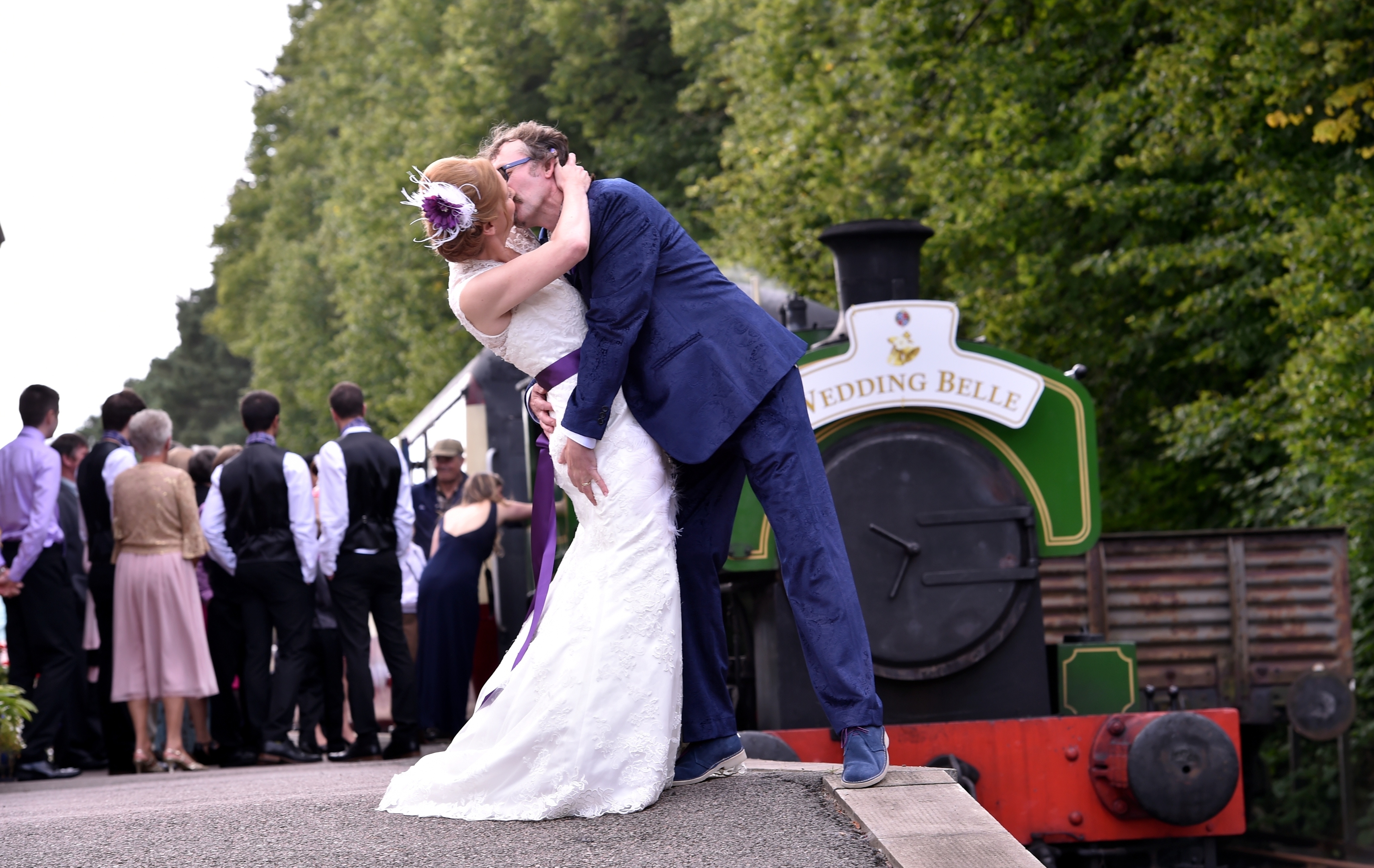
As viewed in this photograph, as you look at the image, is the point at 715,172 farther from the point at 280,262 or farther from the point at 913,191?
the point at 280,262

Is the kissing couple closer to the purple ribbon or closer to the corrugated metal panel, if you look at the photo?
the purple ribbon

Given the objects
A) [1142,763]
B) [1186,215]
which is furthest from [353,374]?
[1142,763]

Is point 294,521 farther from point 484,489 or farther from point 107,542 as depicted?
point 484,489

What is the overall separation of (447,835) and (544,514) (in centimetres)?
103

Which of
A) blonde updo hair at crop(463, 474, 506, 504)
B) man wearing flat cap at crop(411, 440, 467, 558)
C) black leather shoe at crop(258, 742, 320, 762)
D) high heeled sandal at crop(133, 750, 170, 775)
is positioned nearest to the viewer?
high heeled sandal at crop(133, 750, 170, 775)

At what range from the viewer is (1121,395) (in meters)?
15.1

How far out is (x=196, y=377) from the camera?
57.2 meters

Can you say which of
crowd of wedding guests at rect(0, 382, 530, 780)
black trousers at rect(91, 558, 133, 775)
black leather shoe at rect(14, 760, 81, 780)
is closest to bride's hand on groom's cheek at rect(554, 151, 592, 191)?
crowd of wedding guests at rect(0, 382, 530, 780)

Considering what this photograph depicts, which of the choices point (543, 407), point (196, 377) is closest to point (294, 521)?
point (543, 407)

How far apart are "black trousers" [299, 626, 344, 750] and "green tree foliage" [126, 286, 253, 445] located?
49.6 meters

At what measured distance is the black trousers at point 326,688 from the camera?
26.9 ft

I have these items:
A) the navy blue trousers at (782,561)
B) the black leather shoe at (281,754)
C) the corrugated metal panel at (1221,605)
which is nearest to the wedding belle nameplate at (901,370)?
the navy blue trousers at (782,561)

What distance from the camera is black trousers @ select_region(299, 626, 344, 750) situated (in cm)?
820

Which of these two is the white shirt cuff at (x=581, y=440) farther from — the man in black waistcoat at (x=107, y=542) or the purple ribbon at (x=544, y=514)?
the man in black waistcoat at (x=107, y=542)
